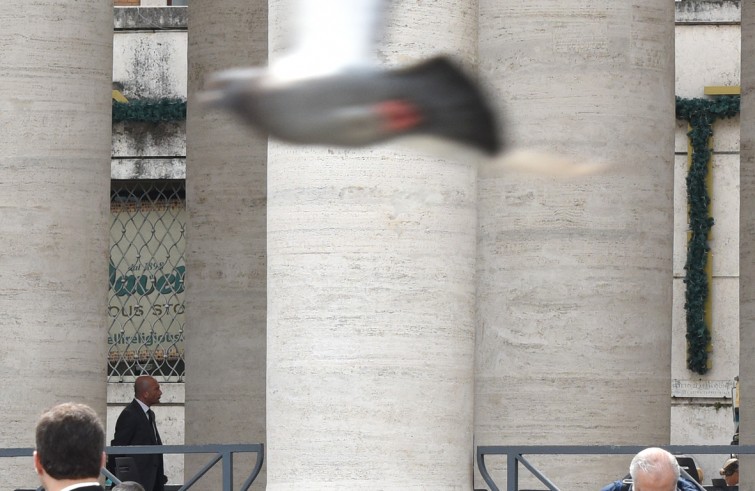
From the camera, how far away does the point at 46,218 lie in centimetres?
1877

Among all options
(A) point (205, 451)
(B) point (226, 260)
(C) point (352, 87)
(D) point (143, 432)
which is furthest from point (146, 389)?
(C) point (352, 87)

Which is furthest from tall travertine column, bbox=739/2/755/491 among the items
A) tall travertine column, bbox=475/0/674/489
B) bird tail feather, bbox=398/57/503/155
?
bird tail feather, bbox=398/57/503/155

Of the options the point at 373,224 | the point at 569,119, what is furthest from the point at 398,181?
the point at 569,119

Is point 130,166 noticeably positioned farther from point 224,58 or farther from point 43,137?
point 43,137

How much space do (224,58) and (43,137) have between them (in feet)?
20.0

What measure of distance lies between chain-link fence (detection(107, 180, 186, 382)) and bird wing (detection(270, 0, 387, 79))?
19483mm

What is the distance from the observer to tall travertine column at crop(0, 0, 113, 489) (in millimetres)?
18594

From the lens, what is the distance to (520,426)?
1792 cm

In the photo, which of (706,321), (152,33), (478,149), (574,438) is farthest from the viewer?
(152,33)

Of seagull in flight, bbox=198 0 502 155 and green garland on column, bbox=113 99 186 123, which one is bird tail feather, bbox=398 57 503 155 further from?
green garland on column, bbox=113 99 186 123

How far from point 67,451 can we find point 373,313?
632cm

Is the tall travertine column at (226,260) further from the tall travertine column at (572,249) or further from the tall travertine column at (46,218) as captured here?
the tall travertine column at (572,249)

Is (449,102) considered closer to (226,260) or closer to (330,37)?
(330,37)

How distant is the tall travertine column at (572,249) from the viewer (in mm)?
17828
